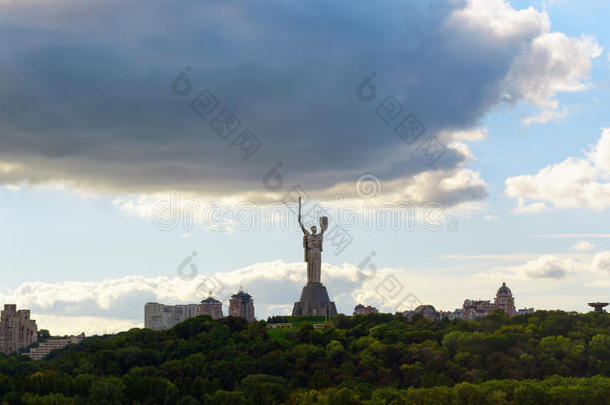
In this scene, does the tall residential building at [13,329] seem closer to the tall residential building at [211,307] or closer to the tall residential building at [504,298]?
the tall residential building at [211,307]

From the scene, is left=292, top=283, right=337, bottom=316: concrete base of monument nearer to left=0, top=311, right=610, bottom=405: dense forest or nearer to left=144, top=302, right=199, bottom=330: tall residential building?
left=0, top=311, right=610, bottom=405: dense forest

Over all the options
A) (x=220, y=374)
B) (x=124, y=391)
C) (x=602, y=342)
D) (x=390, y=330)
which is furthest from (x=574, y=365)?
(x=124, y=391)

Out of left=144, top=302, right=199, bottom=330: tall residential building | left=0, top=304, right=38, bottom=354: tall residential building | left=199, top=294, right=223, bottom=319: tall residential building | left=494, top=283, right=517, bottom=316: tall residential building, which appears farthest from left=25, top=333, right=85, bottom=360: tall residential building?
left=494, top=283, right=517, bottom=316: tall residential building

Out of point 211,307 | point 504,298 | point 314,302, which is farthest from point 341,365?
point 504,298

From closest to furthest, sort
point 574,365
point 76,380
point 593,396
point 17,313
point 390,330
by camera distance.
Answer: point 593,396
point 76,380
point 574,365
point 390,330
point 17,313

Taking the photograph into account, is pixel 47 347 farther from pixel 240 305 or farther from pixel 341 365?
→ pixel 341 365

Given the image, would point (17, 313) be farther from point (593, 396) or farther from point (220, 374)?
point (593, 396)
